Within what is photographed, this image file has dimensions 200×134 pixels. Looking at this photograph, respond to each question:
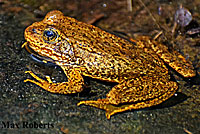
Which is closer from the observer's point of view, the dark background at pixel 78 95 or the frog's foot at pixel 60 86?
the dark background at pixel 78 95

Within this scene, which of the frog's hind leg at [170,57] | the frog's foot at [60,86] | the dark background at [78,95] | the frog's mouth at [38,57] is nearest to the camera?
the dark background at [78,95]

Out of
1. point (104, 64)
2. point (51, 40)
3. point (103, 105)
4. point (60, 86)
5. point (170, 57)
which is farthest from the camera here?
point (170, 57)

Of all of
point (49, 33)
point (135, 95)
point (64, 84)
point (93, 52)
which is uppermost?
point (49, 33)

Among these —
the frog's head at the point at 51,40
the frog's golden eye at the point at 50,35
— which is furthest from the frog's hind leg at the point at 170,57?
the frog's golden eye at the point at 50,35

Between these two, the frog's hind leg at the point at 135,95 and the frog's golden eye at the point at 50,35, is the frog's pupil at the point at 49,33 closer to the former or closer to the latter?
the frog's golden eye at the point at 50,35

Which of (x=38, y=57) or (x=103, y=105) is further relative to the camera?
(x=38, y=57)

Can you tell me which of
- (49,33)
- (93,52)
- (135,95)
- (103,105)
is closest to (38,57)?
(49,33)

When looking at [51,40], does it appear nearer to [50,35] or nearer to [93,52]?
[50,35]

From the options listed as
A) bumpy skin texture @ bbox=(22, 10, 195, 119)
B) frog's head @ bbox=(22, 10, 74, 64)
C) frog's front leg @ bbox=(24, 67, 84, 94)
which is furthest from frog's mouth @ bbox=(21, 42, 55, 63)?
frog's front leg @ bbox=(24, 67, 84, 94)
